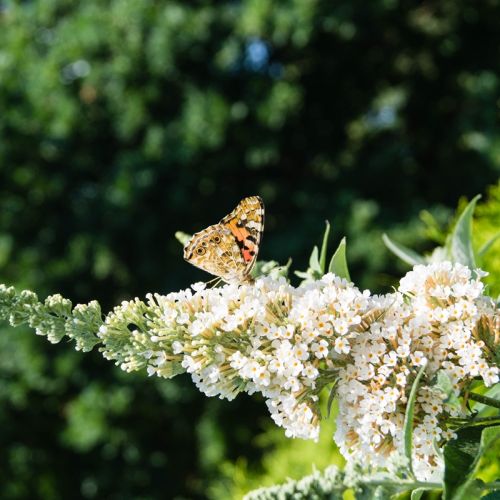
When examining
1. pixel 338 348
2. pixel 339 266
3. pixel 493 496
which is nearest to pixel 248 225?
pixel 339 266

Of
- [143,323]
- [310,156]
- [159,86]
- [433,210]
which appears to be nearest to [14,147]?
[159,86]

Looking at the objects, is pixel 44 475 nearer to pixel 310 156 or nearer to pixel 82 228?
pixel 82 228

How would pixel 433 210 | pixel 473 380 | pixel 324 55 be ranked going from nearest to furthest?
pixel 473 380
pixel 433 210
pixel 324 55

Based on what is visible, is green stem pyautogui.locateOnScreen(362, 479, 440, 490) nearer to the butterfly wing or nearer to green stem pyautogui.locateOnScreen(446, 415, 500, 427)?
green stem pyautogui.locateOnScreen(446, 415, 500, 427)

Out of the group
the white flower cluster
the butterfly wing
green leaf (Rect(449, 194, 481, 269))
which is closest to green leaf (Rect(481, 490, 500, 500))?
the white flower cluster

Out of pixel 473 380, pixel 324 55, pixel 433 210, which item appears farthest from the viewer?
pixel 324 55
